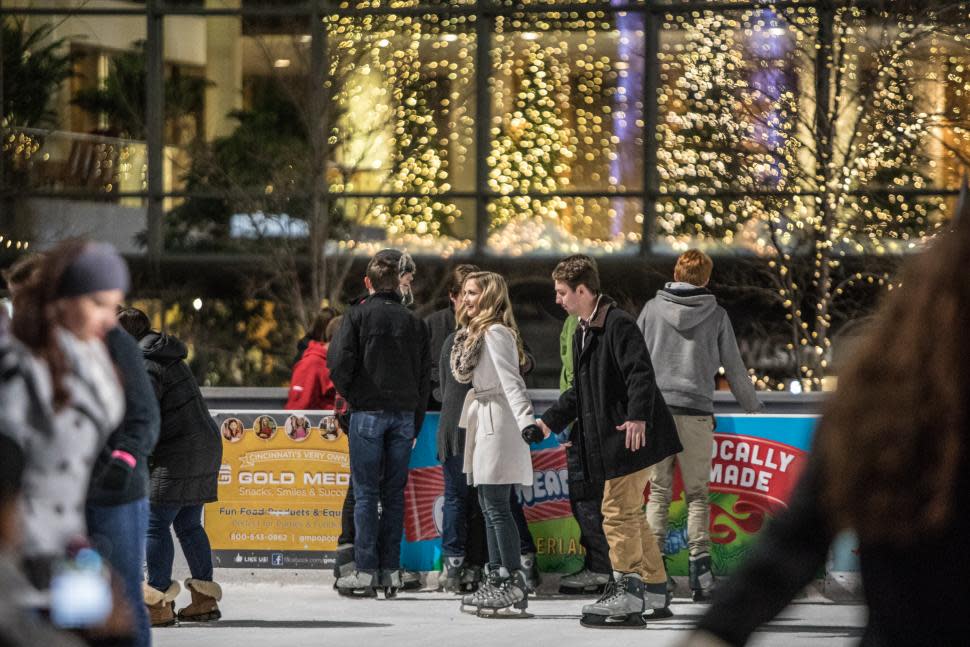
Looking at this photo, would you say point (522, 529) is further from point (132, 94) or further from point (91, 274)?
point (132, 94)

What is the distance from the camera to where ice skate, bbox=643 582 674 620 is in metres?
7.86

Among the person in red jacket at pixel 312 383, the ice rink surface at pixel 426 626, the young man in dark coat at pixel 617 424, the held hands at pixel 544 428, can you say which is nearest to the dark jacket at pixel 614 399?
the young man in dark coat at pixel 617 424

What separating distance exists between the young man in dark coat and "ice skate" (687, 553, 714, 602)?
0.68 meters

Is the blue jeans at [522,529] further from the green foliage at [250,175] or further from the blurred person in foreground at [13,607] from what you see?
the green foliage at [250,175]

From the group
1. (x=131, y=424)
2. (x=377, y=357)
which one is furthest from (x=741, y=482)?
(x=131, y=424)

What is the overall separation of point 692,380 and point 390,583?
2007 mm

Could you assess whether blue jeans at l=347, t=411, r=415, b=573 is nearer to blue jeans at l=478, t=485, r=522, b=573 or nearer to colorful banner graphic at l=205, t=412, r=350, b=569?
colorful banner graphic at l=205, t=412, r=350, b=569

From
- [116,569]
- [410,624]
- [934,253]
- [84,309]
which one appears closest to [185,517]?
[410,624]

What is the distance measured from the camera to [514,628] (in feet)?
25.4

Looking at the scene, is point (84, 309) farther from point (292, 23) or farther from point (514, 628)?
point (292, 23)

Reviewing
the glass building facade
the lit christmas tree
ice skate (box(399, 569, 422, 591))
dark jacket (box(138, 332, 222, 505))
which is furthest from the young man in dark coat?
the lit christmas tree

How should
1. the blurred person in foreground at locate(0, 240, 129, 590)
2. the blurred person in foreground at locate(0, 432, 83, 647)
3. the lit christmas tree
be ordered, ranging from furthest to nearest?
the lit christmas tree
the blurred person in foreground at locate(0, 240, 129, 590)
the blurred person in foreground at locate(0, 432, 83, 647)

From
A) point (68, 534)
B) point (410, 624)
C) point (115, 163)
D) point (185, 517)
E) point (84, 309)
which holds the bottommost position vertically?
point (410, 624)

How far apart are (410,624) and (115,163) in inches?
471
